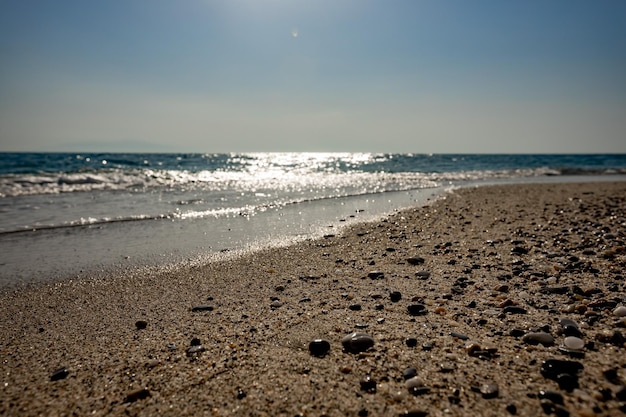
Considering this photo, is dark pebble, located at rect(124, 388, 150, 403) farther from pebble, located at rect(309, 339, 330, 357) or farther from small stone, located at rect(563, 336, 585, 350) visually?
small stone, located at rect(563, 336, 585, 350)

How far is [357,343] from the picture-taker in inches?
126

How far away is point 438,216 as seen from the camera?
34.7ft

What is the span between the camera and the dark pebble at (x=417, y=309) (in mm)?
3957

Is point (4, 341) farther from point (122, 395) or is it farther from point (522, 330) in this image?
point (522, 330)

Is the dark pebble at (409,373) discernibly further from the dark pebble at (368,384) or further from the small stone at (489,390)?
the small stone at (489,390)

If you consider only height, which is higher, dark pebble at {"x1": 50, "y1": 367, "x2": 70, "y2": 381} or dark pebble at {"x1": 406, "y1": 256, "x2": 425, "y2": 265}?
dark pebble at {"x1": 406, "y1": 256, "x2": 425, "y2": 265}

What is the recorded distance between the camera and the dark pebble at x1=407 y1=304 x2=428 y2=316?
396cm

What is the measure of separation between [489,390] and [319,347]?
1291mm

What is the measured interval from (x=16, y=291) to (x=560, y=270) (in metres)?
7.31

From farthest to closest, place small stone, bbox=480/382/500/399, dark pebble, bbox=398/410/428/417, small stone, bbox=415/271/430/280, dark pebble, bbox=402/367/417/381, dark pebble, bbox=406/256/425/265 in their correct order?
1. dark pebble, bbox=406/256/425/265
2. small stone, bbox=415/271/430/280
3. dark pebble, bbox=402/367/417/381
4. small stone, bbox=480/382/500/399
5. dark pebble, bbox=398/410/428/417

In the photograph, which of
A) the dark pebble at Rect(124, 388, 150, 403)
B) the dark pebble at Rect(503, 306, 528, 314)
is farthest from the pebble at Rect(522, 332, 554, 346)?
the dark pebble at Rect(124, 388, 150, 403)

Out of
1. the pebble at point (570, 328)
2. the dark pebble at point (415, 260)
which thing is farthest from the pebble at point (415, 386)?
the dark pebble at point (415, 260)

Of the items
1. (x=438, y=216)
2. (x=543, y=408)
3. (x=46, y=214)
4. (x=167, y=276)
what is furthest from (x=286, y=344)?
(x=46, y=214)

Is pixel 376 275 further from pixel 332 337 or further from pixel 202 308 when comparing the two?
pixel 202 308
